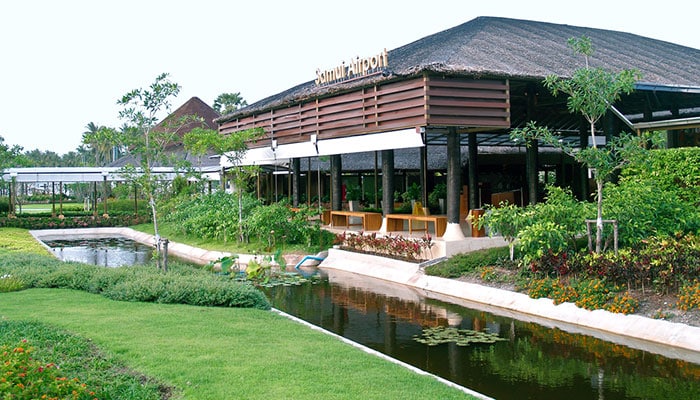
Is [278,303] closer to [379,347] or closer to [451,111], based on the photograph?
[379,347]

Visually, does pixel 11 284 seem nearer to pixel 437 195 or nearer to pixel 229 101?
pixel 437 195

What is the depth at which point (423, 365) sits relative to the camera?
8258 mm

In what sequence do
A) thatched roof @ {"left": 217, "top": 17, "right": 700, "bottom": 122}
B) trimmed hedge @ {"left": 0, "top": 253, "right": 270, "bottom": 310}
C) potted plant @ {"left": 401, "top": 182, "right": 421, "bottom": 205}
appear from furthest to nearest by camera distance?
potted plant @ {"left": 401, "top": 182, "right": 421, "bottom": 205}, thatched roof @ {"left": 217, "top": 17, "right": 700, "bottom": 122}, trimmed hedge @ {"left": 0, "top": 253, "right": 270, "bottom": 310}

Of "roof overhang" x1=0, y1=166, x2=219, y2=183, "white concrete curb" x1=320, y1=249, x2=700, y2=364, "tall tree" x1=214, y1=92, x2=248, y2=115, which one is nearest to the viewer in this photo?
"white concrete curb" x1=320, y1=249, x2=700, y2=364

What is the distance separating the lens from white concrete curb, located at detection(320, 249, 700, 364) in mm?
8742

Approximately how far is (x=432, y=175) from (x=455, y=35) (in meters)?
9.07

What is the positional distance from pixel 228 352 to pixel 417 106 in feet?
29.4

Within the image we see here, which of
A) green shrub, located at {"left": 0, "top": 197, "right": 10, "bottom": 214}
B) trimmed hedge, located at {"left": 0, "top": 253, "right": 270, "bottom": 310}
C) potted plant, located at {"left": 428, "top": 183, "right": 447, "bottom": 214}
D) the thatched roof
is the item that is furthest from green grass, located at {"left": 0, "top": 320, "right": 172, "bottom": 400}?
green shrub, located at {"left": 0, "top": 197, "right": 10, "bottom": 214}

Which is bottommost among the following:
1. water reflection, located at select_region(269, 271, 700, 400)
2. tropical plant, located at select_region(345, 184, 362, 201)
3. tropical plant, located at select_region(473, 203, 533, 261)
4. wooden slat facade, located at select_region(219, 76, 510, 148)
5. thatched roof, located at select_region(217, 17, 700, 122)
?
water reflection, located at select_region(269, 271, 700, 400)

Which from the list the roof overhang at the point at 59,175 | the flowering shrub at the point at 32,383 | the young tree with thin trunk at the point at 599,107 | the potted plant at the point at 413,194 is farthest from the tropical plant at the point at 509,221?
the roof overhang at the point at 59,175

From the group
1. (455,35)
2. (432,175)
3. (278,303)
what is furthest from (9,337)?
(432,175)

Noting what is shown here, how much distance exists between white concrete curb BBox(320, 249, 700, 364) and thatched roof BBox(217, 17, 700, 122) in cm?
458

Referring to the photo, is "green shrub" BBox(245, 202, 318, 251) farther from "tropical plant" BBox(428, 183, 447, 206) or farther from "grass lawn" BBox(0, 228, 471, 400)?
"grass lawn" BBox(0, 228, 471, 400)

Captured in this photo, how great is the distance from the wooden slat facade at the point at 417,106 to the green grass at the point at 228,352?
21.6 ft
